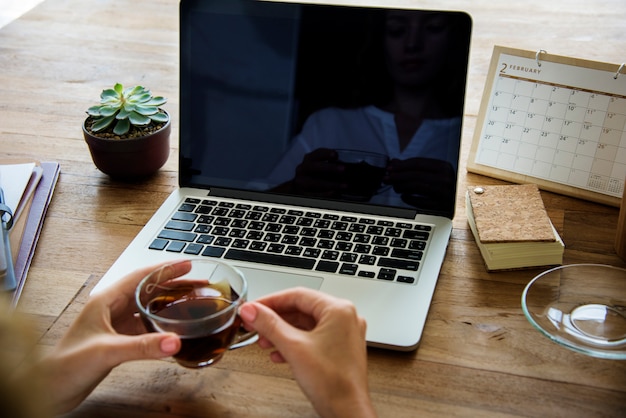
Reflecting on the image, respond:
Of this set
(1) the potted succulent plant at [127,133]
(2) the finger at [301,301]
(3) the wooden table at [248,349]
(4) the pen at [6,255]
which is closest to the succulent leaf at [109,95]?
(1) the potted succulent plant at [127,133]

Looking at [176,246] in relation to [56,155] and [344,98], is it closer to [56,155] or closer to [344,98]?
[344,98]

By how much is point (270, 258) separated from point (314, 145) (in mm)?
209

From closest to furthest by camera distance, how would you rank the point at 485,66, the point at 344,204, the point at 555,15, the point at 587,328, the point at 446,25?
the point at 587,328 < the point at 446,25 < the point at 344,204 < the point at 485,66 < the point at 555,15

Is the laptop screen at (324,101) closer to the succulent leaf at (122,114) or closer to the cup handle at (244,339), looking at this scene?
the succulent leaf at (122,114)

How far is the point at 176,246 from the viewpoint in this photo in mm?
1134

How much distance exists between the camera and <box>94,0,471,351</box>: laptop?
1099mm

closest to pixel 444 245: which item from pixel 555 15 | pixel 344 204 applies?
Answer: pixel 344 204

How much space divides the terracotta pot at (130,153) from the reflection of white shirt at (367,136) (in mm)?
251

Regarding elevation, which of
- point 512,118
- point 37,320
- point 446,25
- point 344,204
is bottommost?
point 37,320

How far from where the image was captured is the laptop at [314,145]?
3.60 feet

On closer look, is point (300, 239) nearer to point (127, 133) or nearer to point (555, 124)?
point (127, 133)

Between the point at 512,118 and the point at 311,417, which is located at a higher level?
the point at 512,118

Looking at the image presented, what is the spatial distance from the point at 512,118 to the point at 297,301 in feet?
2.11

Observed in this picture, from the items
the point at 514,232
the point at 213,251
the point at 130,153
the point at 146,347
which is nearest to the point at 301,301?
Answer: the point at 146,347
